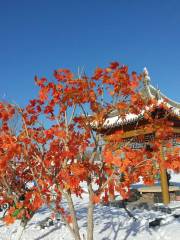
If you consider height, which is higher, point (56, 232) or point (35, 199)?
point (35, 199)

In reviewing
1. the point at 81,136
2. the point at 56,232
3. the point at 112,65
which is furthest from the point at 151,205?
the point at 112,65

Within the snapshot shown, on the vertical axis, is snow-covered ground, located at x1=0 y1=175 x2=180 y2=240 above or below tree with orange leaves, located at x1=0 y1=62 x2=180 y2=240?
below

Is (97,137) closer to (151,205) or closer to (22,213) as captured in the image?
(22,213)

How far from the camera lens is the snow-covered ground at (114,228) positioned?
9.21 metres

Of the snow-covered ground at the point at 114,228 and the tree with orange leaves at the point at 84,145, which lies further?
the snow-covered ground at the point at 114,228

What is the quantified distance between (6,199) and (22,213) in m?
0.78

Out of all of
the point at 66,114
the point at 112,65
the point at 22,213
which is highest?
the point at 112,65

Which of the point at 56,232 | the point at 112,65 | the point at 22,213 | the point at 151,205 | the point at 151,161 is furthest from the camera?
the point at 151,205

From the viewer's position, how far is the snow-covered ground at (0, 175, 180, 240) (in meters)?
9.21

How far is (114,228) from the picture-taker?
10.6 m

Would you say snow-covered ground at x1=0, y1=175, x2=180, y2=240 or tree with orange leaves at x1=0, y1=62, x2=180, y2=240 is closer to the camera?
tree with orange leaves at x1=0, y1=62, x2=180, y2=240

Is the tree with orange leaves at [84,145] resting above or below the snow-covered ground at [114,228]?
above

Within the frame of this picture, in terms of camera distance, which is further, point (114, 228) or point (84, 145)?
point (114, 228)

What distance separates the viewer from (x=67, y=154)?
6.77 m
